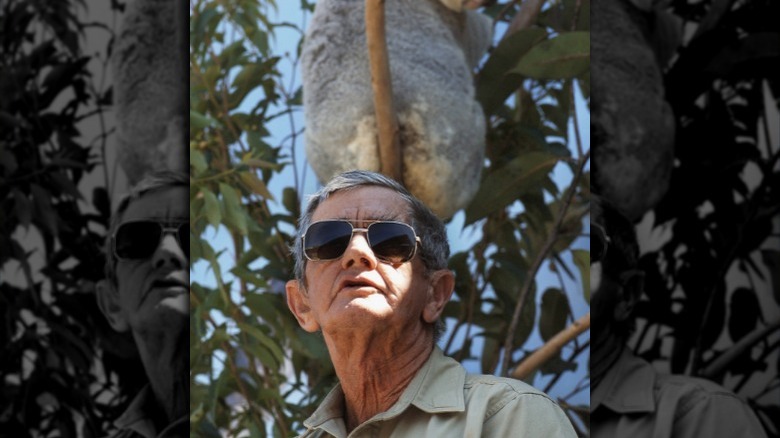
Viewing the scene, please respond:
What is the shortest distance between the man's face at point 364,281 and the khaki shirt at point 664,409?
54 centimetres

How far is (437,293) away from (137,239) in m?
0.88

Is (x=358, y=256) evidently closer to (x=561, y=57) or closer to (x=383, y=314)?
(x=383, y=314)

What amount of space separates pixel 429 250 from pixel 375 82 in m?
0.50

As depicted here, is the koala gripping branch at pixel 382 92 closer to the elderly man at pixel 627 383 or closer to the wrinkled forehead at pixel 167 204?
the elderly man at pixel 627 383

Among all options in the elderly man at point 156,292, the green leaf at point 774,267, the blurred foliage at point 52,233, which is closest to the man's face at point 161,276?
the elderly man at point 156,292

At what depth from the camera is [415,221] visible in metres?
1.11

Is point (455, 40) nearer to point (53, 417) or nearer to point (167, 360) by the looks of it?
point (167, 360)

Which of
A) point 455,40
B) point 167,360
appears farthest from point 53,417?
point 455,40

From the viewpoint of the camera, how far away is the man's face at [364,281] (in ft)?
3.47

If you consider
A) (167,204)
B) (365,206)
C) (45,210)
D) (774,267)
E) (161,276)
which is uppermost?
(45,210)

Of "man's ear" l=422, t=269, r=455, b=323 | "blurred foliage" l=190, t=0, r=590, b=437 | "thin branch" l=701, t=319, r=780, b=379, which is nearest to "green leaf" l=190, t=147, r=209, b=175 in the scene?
"blurred foliage" l=190, t=0, r=590, b=437

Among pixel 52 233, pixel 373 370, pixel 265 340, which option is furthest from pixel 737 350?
pixel 52 233

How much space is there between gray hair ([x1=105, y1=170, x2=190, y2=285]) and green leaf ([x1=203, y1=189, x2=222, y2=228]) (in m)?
0.13

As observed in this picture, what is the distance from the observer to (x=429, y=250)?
1123 millimetres
